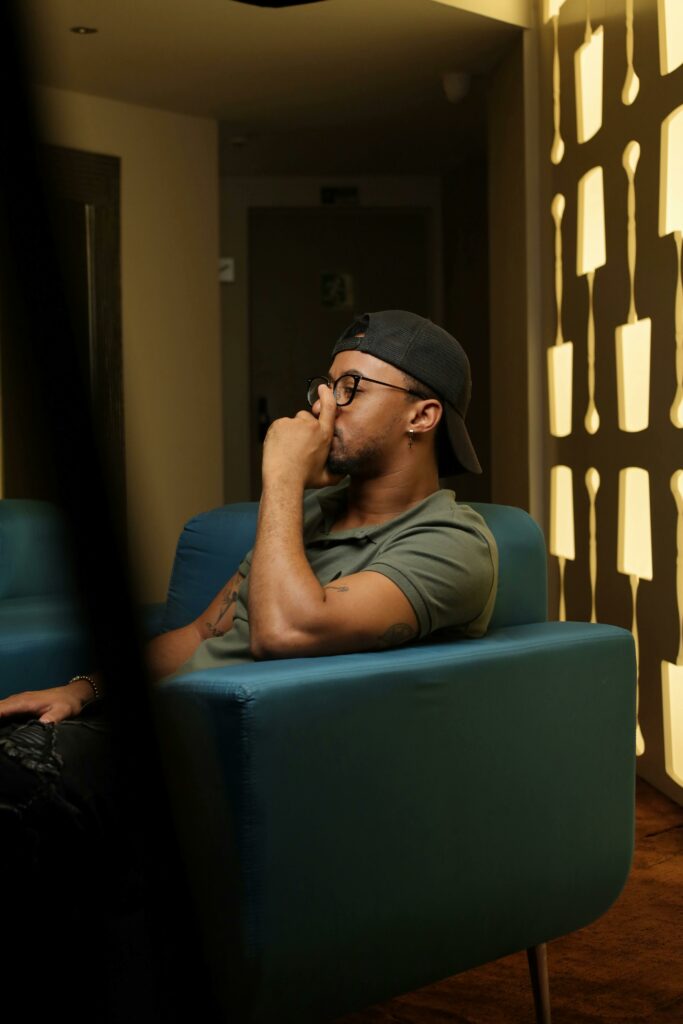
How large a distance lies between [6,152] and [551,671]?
1351 millimetres

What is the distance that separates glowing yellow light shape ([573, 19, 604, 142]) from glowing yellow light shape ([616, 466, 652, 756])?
3.63 feet

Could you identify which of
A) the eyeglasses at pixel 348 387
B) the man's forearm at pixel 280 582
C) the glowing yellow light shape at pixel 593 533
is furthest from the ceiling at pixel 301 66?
the man's forearm at pixel 280 582

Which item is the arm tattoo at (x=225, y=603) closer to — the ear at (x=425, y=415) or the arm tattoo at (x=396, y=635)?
the ear at (x=425, y=415)

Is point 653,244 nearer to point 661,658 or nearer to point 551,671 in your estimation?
point 661,658

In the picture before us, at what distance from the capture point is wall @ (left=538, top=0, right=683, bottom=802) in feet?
9.32

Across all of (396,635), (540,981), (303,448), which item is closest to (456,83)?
(303,448)

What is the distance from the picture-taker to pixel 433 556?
148 cm

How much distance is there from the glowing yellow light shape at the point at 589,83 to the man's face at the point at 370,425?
1.99 metres

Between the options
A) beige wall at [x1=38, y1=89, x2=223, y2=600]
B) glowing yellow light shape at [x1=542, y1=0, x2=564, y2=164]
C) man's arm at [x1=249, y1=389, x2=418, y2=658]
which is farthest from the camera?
beige wall at [x1=38, y1=89, x2=223, y2=600]

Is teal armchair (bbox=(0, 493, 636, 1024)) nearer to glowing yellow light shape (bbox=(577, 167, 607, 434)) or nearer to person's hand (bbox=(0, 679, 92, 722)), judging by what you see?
person's hand (bbox=(0, 679, 92, 722))

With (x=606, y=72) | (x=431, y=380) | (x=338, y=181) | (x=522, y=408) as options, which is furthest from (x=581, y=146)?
(x=338, y=181)

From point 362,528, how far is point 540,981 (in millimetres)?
689

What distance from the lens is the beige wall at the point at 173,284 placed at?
5.21 meters

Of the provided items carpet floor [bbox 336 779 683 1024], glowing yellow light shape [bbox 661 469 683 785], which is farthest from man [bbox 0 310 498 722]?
glowing yellow light shape [bbox 661 469 683 785]
